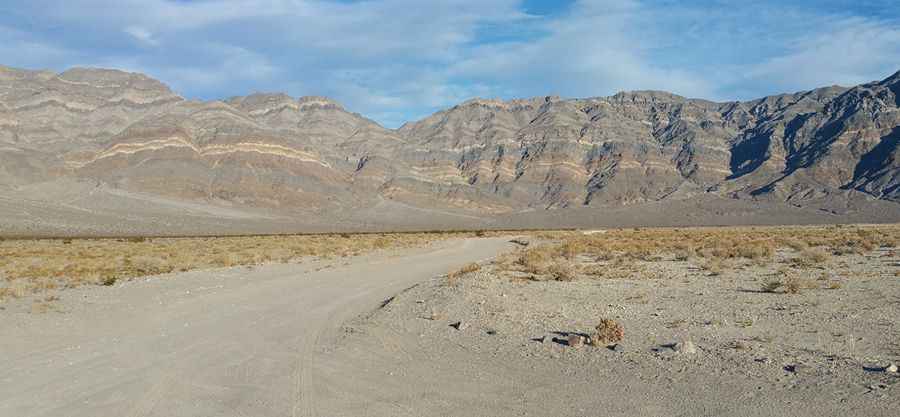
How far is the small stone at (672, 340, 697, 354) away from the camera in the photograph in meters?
10.2

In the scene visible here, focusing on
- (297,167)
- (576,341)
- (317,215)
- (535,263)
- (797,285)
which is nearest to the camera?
(576,341)

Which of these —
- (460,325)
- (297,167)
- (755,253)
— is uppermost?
(297,167)

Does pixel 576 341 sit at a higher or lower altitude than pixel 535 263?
lower

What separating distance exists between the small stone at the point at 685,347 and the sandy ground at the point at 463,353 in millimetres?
99

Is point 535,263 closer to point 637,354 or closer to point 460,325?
point 460,325

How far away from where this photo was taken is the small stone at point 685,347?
33.5ft

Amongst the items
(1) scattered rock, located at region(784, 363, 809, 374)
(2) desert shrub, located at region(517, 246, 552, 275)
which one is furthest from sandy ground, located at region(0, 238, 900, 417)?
(2) desert shrub, located at region(517, 246, 552, 275)

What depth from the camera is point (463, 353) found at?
11.2 metres

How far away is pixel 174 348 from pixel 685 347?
881 centimetres

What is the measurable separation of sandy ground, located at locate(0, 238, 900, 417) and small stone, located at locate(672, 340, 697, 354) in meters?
0.10

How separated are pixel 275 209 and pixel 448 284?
12672cm

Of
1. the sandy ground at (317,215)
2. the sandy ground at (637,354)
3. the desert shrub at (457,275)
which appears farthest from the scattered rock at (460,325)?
the sandy ground at (317,215)

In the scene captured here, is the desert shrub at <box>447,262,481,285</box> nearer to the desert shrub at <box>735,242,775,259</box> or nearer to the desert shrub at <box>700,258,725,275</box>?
the desert shrub at <box>700,258,725,275</box>

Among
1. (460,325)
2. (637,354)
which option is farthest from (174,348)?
(637,354)
